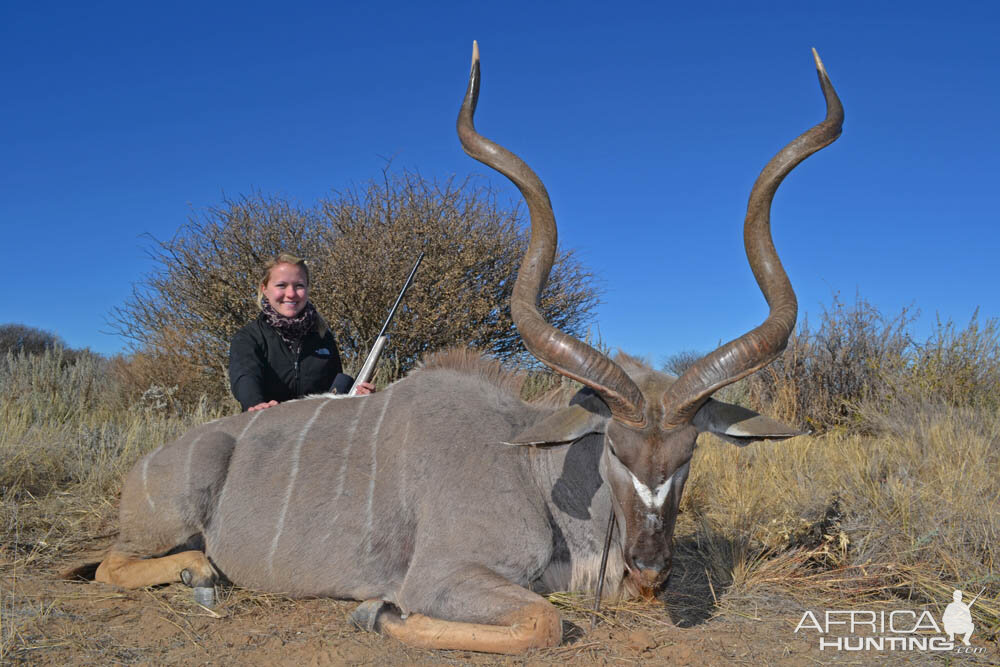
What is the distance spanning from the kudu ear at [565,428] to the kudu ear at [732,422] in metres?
0.44

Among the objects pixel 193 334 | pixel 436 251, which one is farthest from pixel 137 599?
pixel 193 334

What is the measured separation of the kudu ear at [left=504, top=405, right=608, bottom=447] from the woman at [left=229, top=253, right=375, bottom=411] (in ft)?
7.39

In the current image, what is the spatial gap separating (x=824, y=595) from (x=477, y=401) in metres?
2.05

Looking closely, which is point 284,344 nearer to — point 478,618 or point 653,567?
point 478,618

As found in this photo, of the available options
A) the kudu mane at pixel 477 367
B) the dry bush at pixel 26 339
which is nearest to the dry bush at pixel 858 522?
the kudu mane at pixel 477 367

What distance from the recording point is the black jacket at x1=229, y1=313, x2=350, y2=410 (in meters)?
4.90

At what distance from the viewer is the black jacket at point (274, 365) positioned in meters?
4.90

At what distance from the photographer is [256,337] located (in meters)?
5.20

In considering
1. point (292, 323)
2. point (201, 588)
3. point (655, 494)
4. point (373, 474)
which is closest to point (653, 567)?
point (655, 494)

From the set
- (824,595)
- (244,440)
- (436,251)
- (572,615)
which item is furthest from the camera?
(436,251)

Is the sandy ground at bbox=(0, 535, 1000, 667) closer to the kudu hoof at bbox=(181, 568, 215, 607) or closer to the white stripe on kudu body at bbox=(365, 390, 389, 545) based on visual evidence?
the kudu hoof at bbox=(181, 568, 215, 607)

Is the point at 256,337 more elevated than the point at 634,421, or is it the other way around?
the point at 256,337

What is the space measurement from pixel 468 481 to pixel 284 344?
8.52 feet

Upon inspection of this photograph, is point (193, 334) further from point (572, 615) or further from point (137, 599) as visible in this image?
point (572, 615)
